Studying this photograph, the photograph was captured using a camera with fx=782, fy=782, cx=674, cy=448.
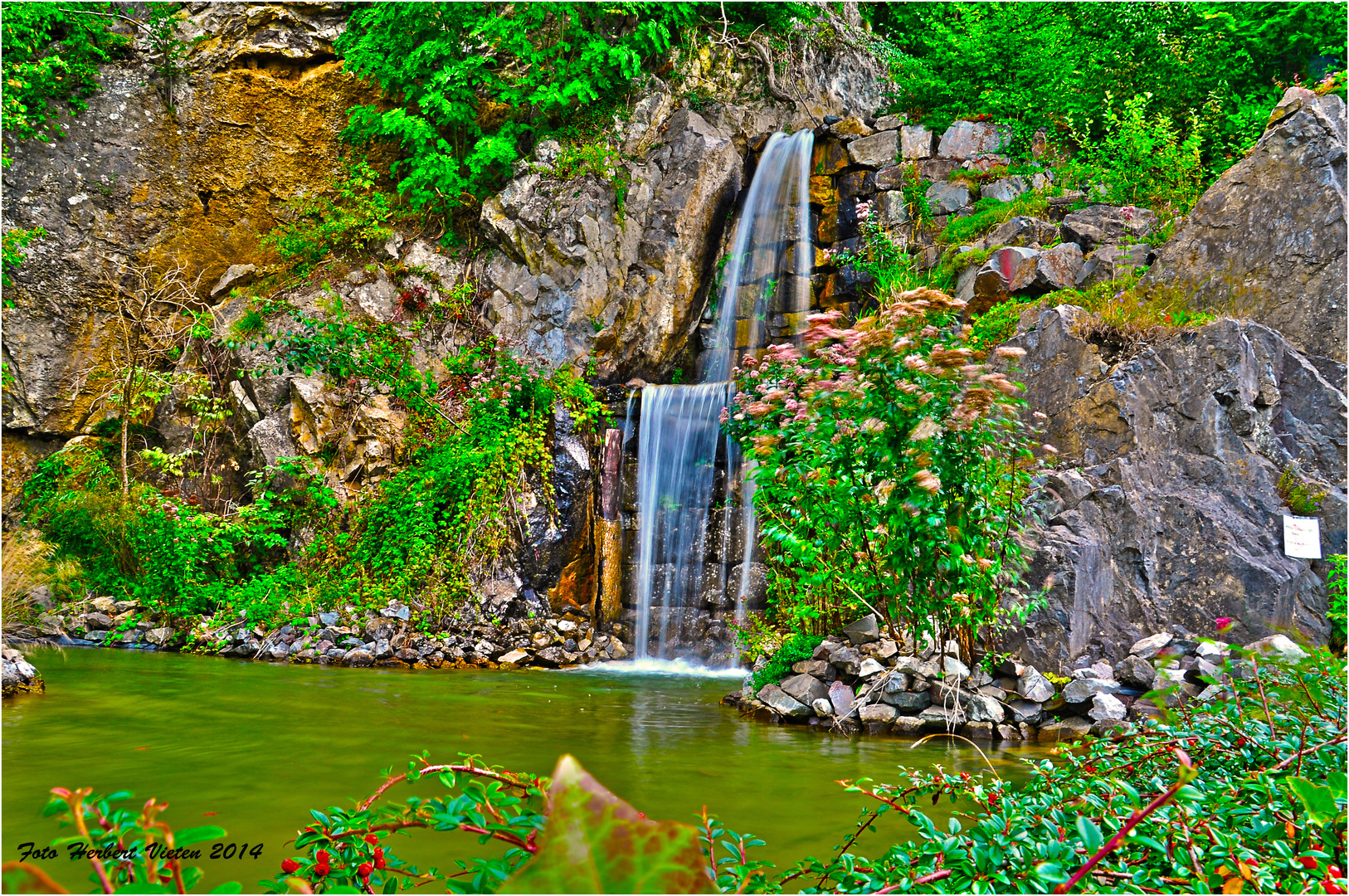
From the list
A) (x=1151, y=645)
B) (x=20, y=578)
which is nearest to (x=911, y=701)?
(x=1151, y=645)

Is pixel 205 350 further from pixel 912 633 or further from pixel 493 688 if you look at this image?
pixel 912 633

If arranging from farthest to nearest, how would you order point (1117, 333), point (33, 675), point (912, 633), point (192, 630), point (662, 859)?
point (192, 630) → point (1117, 333) → point (33, 675) → point (912, 633) → point (662, 859)

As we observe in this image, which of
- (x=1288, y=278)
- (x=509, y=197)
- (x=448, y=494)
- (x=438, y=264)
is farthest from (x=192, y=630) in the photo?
(x=1288, y=278)

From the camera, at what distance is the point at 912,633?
4.42m

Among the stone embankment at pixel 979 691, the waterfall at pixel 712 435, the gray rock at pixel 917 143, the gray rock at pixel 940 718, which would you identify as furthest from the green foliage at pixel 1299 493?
the gray rock at pixel 917 143

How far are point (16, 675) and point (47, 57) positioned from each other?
9033 millimetres

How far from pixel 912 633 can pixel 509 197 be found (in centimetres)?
788

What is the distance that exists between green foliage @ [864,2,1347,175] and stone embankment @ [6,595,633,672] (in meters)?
7.88

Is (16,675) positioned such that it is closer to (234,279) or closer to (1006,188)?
(234,279)

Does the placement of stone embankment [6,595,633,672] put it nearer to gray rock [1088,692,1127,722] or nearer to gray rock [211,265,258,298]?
gray rock [211,265,258,298]

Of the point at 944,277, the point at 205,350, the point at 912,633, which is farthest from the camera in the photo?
the point at 205,350

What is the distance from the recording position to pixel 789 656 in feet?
16.4

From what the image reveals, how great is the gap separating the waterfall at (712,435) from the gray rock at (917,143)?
1260mm

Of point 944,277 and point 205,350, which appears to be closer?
point 944,277
